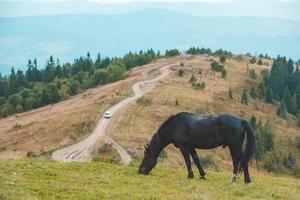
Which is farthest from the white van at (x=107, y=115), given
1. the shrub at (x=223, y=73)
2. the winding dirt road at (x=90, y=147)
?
the shrub at (x=223, y=73)

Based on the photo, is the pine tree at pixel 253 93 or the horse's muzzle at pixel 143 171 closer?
the horse's muzzle at pixel 143 171

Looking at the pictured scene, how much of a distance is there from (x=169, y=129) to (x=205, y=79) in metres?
117

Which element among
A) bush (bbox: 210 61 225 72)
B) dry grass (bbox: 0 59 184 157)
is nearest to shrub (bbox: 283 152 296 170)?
dry grass (bbox: 0 59 184 157)

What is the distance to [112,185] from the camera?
16.8 metres

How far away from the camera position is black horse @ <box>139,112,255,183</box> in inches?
740

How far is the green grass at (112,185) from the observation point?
1516cm

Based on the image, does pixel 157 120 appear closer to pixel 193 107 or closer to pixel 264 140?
pixel 193 107

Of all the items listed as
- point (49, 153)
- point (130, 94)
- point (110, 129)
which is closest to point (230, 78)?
point (130, 94)

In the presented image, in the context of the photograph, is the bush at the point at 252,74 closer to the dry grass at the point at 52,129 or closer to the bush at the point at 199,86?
the bush at the point at 199,86

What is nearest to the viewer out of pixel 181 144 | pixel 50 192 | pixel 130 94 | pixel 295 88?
pixel 50 192

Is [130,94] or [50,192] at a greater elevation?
[50,192]

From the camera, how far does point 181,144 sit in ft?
66.9

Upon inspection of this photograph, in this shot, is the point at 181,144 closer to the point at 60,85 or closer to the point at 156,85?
the point at 156,85

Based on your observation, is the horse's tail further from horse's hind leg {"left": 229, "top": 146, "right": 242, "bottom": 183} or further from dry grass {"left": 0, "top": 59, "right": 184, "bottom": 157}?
dry grass {"left": 0, "top": 59, "right": 184, "bottom": 157}
